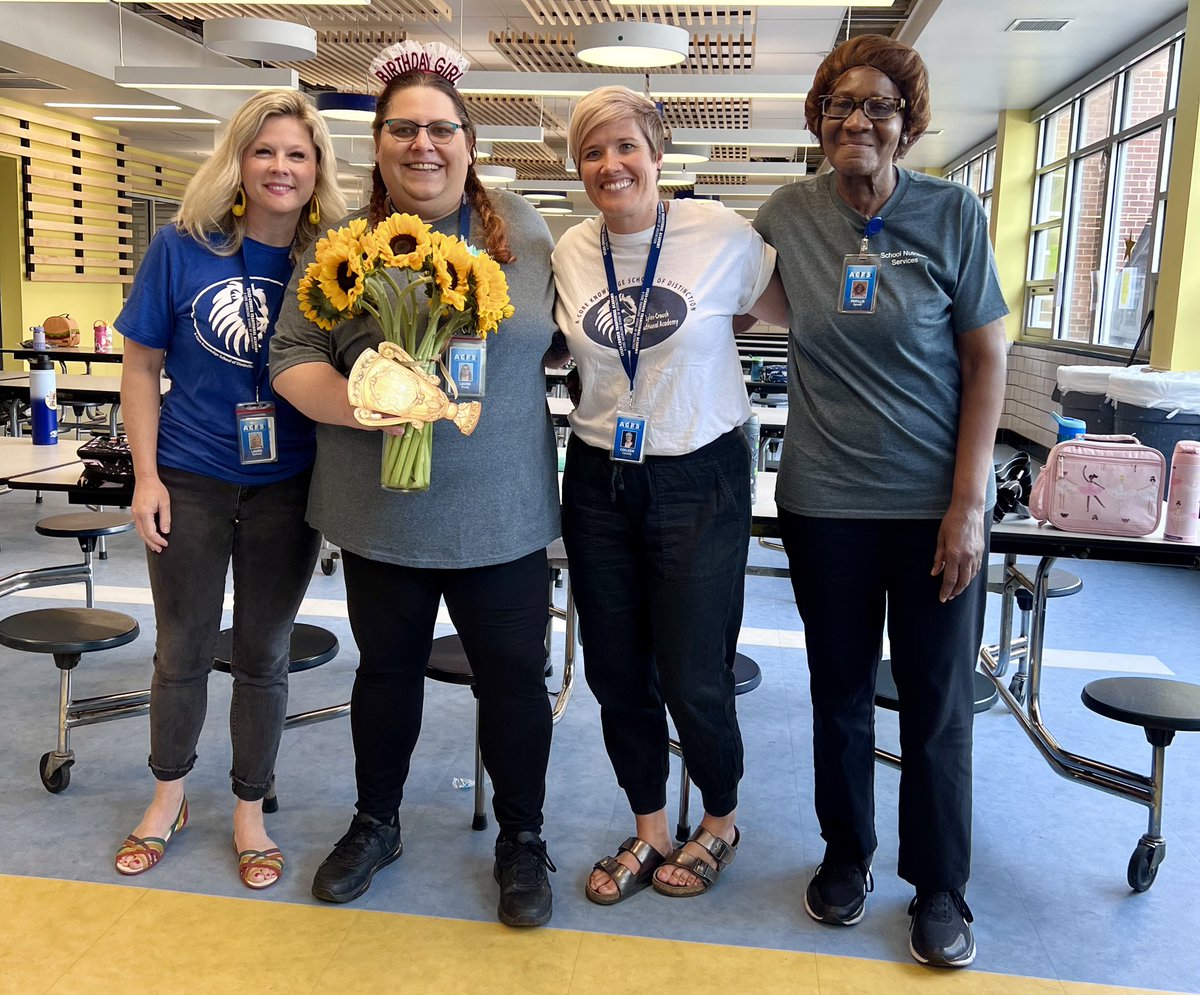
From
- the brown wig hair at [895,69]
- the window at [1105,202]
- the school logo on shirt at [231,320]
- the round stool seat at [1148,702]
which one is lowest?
the round stool seat at [1148,702]

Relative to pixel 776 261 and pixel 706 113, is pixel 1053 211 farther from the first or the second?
pixel 776 261

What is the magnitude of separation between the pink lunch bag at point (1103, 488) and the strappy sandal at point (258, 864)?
6.56 ft

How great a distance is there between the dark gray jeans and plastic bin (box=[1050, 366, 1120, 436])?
5.32 meters

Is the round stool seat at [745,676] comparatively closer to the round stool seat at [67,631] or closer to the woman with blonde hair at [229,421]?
the woman with blonde hair at [229,421]

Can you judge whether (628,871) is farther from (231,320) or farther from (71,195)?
(71,195)

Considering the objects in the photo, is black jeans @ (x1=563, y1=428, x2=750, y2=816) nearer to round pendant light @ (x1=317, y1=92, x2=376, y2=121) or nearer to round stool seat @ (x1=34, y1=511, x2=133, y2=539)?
round stool seat @ (x1=34, y1=511, x2=133, y2=539)

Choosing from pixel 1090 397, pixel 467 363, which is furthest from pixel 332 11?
pixel 467 363

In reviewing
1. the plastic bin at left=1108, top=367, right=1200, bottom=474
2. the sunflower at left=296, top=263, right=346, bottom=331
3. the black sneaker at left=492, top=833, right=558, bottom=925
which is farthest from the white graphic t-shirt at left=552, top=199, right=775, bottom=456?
the plastic bin at left=1108, top=367, right=1200, bottom=474

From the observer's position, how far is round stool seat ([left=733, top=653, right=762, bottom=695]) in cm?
256

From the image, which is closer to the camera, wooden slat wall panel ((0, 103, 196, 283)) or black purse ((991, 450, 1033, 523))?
black purse ((991, 450, 1033, 523))

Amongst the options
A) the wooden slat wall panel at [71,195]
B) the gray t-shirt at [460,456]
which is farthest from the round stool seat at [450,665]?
the wooden slat wall panel at [71,195]

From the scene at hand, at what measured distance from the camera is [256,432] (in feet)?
7.31

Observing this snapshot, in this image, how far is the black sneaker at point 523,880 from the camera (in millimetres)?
2238

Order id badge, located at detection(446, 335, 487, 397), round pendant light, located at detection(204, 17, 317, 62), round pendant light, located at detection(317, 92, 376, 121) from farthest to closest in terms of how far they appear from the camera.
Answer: round pendant light, located at detection(317, 92, 376, 121) < round pendant light, located at detection(204, 17, 317, 62) < id badge, located at detection(446, 335, 487, 397)
